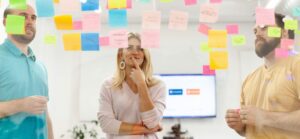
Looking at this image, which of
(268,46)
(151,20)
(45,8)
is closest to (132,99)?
(151,20)

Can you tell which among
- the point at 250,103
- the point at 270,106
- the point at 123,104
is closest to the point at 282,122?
the point at 270,106

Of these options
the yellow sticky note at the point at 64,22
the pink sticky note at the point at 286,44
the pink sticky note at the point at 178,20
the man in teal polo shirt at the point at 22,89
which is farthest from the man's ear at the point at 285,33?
the man in teal polo shirt at the point at 22,89

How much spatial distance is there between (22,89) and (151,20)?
687 mm

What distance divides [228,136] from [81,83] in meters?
→ 2.18

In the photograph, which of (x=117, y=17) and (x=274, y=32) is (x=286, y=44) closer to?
(x=274, y=32)

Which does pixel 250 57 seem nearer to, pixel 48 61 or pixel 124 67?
pixel 48 61

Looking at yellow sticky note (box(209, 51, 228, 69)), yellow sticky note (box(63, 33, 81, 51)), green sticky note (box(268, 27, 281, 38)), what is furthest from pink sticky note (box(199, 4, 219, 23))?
yellow sticky note (box(63, 33, 81, 51))

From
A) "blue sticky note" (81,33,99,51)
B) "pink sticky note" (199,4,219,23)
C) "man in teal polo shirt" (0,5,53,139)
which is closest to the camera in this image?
"man in teal polo shirt" (0,5,53,139)

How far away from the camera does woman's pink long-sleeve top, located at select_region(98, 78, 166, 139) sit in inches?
66.4

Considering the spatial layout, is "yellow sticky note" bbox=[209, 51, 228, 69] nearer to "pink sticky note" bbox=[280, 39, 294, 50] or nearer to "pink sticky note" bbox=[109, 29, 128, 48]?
"pink sticky note" bbox=[280, 39, 294, 50]

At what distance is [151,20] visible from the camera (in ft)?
5.56

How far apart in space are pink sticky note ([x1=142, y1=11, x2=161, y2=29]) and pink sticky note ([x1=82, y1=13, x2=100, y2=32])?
23 cm

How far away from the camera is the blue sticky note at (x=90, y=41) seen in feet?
5.49

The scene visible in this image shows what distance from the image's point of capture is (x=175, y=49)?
4.90m
